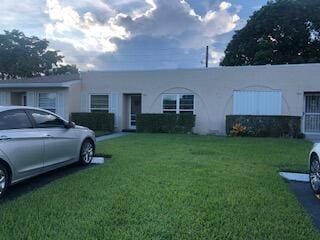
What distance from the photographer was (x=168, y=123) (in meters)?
19.6

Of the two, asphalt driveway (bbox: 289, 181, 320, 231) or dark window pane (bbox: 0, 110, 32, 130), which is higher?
dark window pane (bbox: 0, 110, 32, 130)

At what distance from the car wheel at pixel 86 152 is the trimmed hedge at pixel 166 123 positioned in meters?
9.79

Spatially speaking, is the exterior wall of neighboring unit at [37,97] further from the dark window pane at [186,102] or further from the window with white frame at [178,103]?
the dark window pane at [186,102]

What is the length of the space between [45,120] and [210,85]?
13.0 metres

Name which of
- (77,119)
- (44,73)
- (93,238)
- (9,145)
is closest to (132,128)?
(77,119)

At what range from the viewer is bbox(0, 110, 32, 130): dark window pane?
6.71 metres

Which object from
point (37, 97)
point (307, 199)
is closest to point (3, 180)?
point (307, 199)

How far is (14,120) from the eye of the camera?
700 cm

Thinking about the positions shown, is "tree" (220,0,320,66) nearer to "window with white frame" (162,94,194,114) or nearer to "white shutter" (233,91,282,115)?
"white shutter" (233,91,282,115)

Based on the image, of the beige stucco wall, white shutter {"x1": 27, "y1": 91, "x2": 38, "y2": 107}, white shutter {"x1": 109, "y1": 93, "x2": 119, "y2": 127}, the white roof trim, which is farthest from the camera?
white shutter {"x1": 27, "y1": 91, "x2": 38, "y2": 107}

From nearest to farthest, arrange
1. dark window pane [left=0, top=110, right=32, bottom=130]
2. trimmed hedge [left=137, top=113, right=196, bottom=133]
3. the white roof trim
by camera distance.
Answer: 1. dark window pane [left=0, top=110, right=32, bottom=130]
2. trimmed hedge [left=137, top=113, right=196, bottom=133]
3. the white roof trim

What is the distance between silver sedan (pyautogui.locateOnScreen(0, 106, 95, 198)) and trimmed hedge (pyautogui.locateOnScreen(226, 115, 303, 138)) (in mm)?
10695

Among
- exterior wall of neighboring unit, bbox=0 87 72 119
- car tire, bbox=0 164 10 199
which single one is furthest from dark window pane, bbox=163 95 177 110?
car tire, bbox=0 164 10 199

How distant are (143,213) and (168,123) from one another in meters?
14.2
